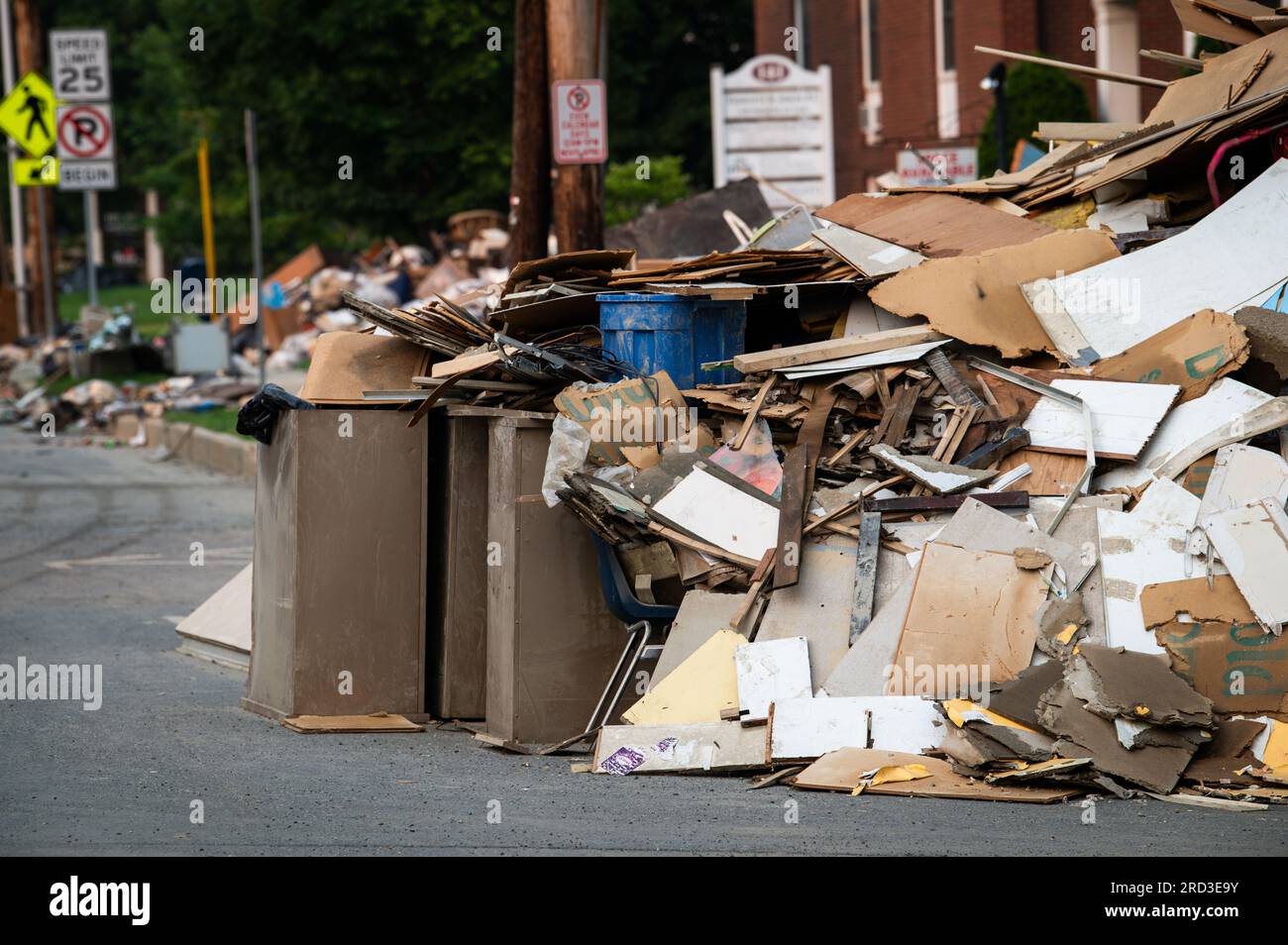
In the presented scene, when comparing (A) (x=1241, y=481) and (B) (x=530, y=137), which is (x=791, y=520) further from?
(B) (x=530, y=137)

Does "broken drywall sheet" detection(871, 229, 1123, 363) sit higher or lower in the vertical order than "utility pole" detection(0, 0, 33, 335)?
lower

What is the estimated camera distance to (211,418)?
2133cm

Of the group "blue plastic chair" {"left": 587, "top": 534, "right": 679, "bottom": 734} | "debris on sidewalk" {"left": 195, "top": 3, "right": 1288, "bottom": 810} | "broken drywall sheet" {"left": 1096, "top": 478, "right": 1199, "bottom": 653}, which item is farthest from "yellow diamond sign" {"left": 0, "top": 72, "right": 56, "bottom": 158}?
"broken drywall sheet" {"left": 1096, "top": 478, "right": 1199, "bottom": 653}

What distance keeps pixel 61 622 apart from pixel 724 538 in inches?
202

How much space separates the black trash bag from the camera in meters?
7.49

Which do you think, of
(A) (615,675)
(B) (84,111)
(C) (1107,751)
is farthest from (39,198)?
(C) (1107,751)

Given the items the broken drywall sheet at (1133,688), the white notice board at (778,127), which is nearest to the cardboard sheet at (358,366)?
the broken drywall sheet at (1133,688)

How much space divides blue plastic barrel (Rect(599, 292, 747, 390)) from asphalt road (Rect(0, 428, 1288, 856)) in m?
1.92

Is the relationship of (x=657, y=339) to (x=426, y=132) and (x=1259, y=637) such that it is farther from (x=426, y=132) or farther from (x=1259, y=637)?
(x=426, y=132)

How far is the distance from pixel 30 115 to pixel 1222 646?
2580cm

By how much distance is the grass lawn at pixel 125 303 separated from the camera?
43094mm

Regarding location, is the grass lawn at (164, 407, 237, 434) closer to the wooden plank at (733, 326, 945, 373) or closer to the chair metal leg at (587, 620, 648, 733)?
the wooden plank at (733, 326, 945, 373)

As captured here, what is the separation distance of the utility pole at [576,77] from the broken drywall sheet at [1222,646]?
20.3ft

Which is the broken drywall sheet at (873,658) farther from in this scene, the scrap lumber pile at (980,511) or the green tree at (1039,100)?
the green tree at (1039,100)
